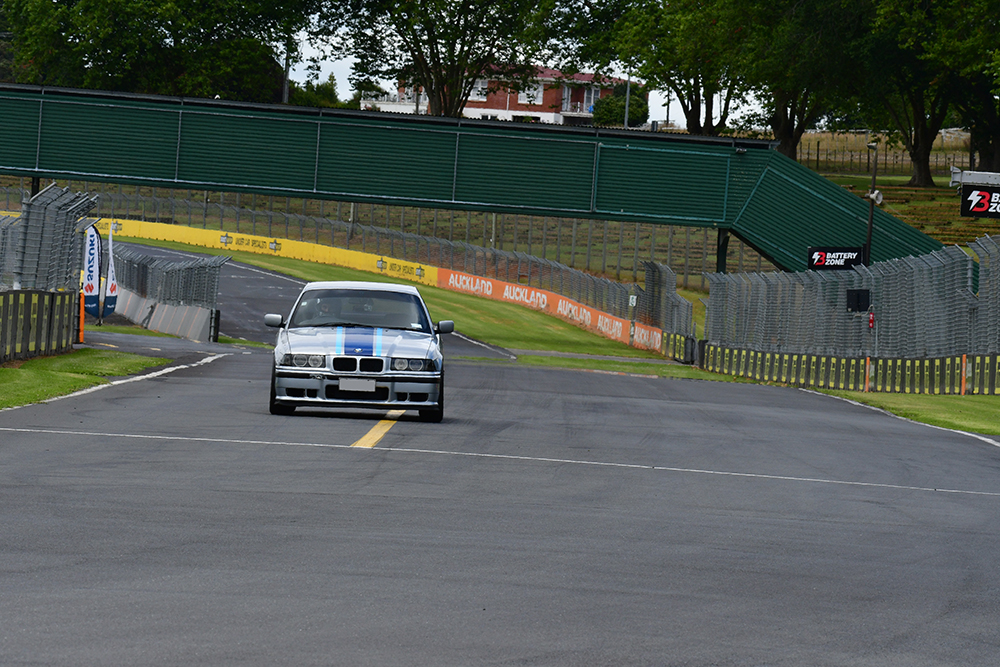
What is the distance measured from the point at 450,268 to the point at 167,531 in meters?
59.2

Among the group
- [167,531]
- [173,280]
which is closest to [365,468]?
[167,531]

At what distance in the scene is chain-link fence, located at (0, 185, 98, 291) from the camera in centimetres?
2164

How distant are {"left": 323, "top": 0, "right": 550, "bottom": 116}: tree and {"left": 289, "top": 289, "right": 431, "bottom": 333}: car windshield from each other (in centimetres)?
5124

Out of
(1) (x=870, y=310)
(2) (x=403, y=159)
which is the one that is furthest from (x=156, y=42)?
(1) (x=870, y=310)

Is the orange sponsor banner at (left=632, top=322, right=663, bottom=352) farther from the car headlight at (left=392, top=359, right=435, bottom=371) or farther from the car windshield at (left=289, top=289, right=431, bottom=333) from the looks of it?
the car headlight at (left=392, top=359, right=435, bottom=371)

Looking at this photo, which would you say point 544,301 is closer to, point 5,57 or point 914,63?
point 914,63

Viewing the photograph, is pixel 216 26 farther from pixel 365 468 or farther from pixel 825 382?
pixel 365 468

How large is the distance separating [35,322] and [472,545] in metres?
15.4

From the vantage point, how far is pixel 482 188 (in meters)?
45.4

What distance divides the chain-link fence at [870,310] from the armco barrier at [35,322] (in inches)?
636

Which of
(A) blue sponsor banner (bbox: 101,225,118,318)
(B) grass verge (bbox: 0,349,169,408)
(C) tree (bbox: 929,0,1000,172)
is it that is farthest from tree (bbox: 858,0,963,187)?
(B) grass verge (bbox: 0,349,169,408)

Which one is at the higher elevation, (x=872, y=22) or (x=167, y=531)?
(x=872, y=22)

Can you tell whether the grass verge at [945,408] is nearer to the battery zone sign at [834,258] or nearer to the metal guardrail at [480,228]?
the battery zone sign at [834,258]

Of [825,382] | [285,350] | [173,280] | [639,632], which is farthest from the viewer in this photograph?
[173,280]
